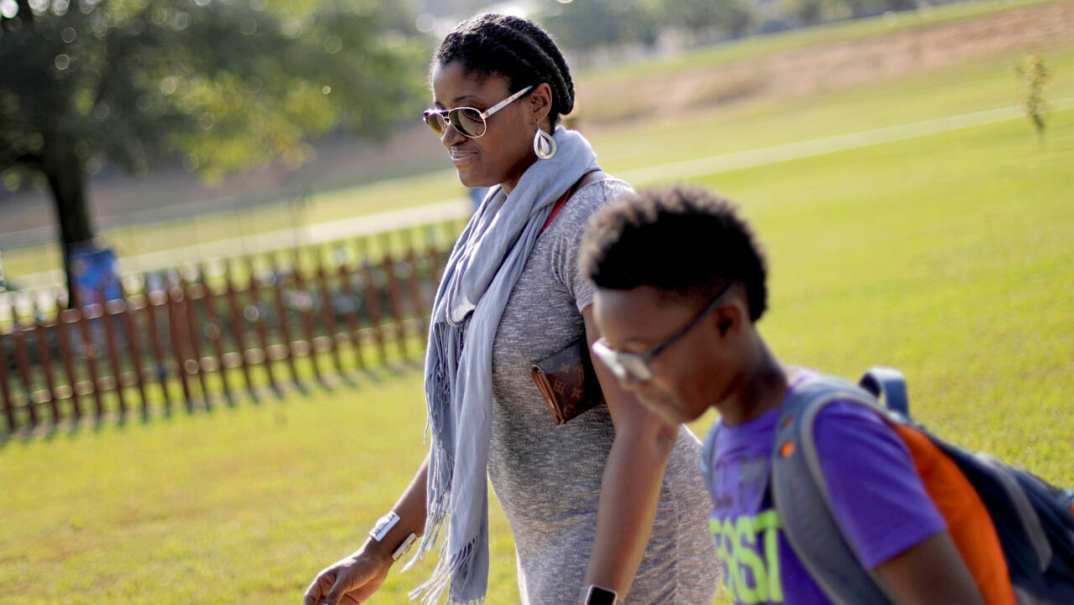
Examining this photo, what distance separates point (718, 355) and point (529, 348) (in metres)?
0.88

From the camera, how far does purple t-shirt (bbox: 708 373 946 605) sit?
62.9 inches

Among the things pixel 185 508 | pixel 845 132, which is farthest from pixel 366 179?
pixel 185 508

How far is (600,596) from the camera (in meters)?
2.36

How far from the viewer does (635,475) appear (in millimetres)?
2395

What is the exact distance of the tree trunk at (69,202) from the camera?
2145 centimetres

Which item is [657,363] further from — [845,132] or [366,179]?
[366,179]

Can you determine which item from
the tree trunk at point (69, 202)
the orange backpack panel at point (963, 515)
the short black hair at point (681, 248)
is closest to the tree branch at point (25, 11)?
the tree trunk at point (69, 202)

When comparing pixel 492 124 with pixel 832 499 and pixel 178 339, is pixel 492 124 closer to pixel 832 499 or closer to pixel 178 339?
pixel 832 499

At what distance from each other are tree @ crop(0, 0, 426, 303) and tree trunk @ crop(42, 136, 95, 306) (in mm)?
25

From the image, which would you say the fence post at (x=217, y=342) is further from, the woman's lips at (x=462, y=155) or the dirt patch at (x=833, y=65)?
the woman's lips at (x=462, y=155)

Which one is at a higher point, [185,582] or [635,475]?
[635,475]

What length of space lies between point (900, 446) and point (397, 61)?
76.4ft

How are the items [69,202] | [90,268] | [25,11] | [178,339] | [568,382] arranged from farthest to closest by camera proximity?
[69,202]
[90,268]
[25,11]
[178,339]
[568,382]

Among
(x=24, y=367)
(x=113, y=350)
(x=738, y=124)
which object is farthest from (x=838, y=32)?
(x=24, y=367)
